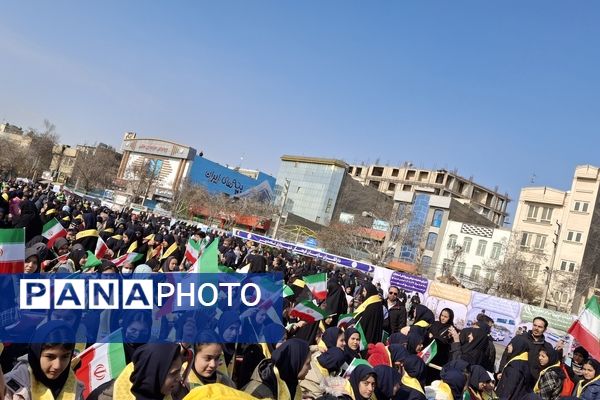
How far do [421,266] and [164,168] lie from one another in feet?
132

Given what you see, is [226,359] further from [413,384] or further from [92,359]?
[413,384]

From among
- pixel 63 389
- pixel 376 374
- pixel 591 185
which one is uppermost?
pixel 591 185

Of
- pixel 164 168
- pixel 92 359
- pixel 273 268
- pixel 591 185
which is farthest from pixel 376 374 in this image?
pixel 164 168

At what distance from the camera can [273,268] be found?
50.0 ft

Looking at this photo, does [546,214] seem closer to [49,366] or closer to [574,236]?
[574,236]

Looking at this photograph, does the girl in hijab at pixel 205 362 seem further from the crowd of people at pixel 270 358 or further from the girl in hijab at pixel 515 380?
the girl in hijab at pixel 515 380

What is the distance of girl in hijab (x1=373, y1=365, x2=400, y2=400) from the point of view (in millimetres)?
4867

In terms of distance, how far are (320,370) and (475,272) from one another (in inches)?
1865

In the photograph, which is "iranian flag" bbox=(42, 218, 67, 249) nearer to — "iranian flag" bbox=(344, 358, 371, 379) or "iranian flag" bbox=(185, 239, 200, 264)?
"iranian flag" bbox=(185, 239, 200, 264)

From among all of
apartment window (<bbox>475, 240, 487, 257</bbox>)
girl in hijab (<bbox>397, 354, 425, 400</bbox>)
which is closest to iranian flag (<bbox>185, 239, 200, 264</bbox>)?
girl in hijab (<bbox>397, 354, 425, 400</bbox>)

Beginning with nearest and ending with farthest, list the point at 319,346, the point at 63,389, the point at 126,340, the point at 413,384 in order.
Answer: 1. the point at 63,389
2. the point at 126,340
3. the point at 413,384
4. the point at 319,346

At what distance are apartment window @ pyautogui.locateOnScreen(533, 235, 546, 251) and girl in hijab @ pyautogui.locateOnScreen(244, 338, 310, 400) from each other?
4885 centimetres

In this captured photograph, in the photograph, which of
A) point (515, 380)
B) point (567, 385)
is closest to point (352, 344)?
point (515, 380)

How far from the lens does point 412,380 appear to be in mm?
5438
